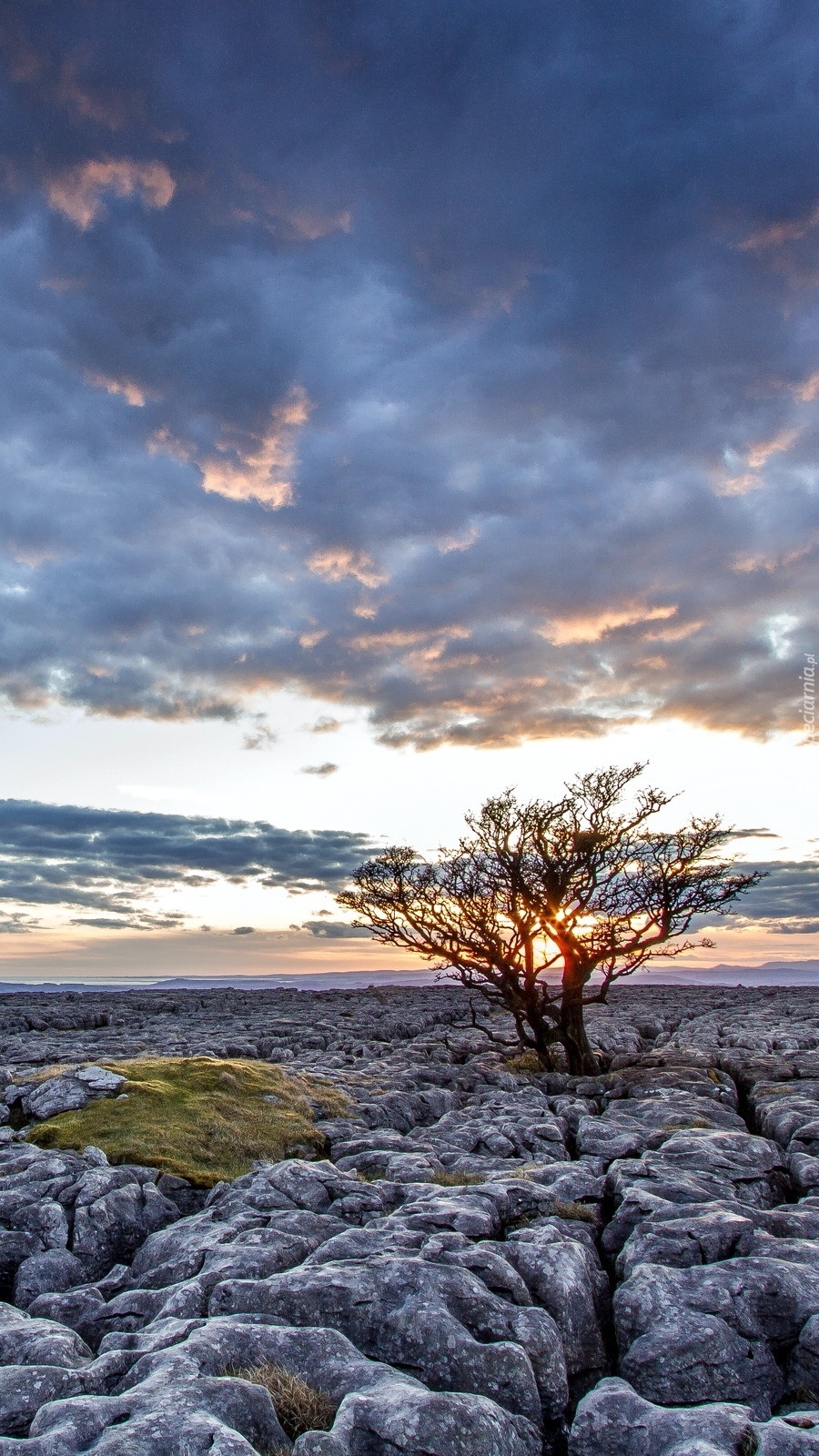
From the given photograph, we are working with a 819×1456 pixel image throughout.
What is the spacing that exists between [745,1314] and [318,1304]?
18.6 feet

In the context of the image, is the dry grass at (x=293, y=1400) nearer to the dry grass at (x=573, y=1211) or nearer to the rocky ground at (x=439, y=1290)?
the rocky ground at (x=439, y=1290)

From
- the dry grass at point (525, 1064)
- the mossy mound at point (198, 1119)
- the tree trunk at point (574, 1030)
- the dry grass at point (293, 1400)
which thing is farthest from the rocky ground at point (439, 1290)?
the dry grass at point (525, 1064)

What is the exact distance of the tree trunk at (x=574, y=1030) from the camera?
3297 cm

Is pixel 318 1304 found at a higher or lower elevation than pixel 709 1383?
higher

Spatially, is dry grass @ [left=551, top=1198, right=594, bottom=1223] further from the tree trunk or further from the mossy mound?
the tree trunk

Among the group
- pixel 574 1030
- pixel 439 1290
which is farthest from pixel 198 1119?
pixel 574 1030

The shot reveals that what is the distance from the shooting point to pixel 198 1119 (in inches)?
842

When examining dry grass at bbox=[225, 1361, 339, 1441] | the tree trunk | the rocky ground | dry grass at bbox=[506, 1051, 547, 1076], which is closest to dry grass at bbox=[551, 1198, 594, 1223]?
the rocky ground

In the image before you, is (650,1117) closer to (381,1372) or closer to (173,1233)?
(173,1233)

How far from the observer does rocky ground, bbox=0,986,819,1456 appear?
307 inches

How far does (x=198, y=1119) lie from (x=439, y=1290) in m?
12.9

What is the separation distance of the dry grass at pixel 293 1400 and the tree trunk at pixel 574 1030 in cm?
2605

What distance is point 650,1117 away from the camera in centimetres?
2272

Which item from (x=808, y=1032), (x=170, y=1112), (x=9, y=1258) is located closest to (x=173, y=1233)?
(x=9, y=1258)
